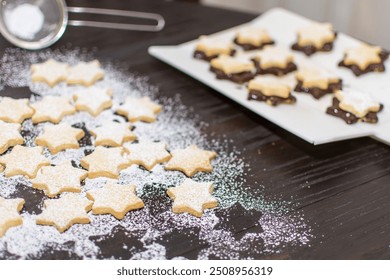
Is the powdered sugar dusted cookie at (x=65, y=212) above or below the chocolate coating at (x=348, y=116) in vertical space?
below

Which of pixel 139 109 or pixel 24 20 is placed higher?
pixel 24 20

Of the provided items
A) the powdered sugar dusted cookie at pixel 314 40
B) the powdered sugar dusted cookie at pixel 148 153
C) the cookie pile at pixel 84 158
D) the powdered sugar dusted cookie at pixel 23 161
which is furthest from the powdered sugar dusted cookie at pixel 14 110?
the powdered sugar dusted cookie at pixel 314 40

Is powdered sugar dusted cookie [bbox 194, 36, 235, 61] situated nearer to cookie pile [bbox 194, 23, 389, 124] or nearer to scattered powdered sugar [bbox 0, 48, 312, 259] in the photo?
cookie pile [bbox 194, 23, 389, 124]

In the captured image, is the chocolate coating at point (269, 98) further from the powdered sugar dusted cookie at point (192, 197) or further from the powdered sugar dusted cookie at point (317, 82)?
the powdered sugar dusted cookie at point (192, 197)

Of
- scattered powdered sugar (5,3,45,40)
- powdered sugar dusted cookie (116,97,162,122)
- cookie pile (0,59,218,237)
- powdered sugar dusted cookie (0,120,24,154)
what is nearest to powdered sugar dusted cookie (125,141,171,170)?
cookie pile (0,59,218,237)

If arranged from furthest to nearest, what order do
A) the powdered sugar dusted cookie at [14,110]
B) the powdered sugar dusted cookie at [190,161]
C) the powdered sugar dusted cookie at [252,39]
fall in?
the powdered sugar dusted cookie at [252,39] < the powdered sugar dusted cookie at [14,110] < the powdered sugar dusted cookie at [190,161]

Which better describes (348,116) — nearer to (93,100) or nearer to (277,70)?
(277,70)

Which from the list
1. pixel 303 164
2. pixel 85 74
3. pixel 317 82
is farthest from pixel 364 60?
pixel 85 74
